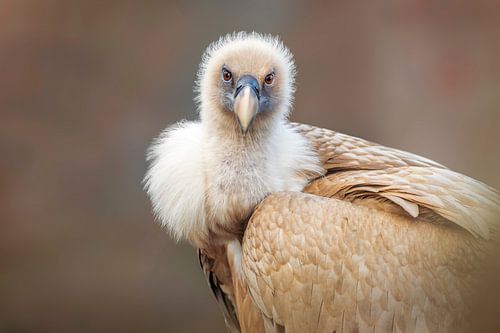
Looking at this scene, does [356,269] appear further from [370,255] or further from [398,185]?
[398,185]

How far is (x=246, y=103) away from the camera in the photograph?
83.7 inches

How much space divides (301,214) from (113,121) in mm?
2056

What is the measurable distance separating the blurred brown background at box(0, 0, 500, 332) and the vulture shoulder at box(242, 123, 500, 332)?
1.58m

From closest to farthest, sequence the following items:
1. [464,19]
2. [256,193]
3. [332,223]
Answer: [332,223] < [256,193] < [464,19]

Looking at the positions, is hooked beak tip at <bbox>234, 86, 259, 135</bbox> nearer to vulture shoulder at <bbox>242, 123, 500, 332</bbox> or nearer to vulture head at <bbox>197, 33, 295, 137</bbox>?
vulture head at <bbox>197, 33, 295, 137</bbox>

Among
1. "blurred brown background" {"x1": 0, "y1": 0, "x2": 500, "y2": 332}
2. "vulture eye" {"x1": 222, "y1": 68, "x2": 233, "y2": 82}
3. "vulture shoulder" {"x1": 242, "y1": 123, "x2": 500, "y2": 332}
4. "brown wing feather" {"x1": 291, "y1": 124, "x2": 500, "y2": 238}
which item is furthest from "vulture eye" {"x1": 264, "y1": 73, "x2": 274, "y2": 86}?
"blurred brown background" {"x1": 0, "y1": 0, "x2": 500, "y2": 332}

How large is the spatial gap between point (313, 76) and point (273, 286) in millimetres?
2001

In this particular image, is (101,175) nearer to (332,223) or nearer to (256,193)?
(256,193)

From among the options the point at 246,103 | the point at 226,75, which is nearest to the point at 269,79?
the point at 226,75

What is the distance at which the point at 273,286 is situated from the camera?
2025mm

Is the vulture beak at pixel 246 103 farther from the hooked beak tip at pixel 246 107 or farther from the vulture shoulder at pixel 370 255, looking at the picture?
the vulture shoulder at pixel 370 255

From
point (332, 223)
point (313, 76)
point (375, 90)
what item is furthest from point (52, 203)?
point (332, 223)

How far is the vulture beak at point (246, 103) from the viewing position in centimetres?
213

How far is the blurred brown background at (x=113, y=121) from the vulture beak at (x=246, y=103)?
1.46 metres
